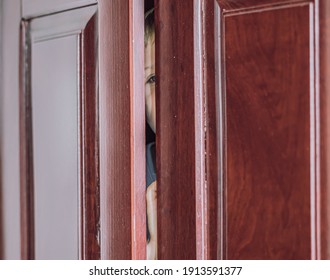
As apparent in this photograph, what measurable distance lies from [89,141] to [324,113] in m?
0.34

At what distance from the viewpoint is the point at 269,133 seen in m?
0.52

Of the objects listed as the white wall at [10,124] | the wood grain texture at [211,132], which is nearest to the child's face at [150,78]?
the wood grain texture at [211,132]

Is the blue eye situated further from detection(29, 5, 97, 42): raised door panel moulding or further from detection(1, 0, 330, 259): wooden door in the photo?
detection(29, 5, 97, 42): raised door panel moulding

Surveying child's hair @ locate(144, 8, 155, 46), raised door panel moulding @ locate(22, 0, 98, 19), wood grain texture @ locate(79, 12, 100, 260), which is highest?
raised door panel moulding @ locate(22, 0, 98, 19)

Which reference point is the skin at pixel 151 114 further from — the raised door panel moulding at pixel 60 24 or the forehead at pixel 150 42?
the raised door panel moulding at pixel 60 24

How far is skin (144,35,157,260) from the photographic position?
2.10ft

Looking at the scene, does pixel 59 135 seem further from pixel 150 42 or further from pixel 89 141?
pixel 150 42

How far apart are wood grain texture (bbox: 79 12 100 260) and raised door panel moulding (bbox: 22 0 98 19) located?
4cm

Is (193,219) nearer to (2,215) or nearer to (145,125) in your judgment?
(145,125)

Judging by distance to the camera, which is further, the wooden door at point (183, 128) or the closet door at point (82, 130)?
the closet door at point (82, 130)

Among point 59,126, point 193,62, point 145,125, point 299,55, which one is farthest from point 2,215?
point 299,55

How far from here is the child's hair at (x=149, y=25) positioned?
2.11 ft

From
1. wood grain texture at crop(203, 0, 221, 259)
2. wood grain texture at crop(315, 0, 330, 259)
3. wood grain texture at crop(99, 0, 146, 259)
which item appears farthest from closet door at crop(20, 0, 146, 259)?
wood grain texture at crop(315, 0, 330, 259)

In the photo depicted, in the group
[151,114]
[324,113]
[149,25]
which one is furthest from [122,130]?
[324,113]
